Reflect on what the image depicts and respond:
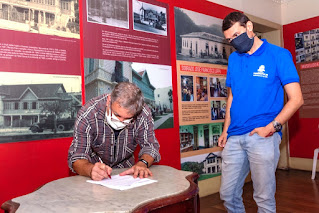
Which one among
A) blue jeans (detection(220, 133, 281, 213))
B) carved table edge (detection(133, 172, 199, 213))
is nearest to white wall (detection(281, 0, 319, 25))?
blue jeans (detection(220, 133, 281, 213))

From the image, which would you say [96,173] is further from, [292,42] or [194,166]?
[292,42]

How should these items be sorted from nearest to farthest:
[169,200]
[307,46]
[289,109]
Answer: [169,200] → [289,109] → [307,46]

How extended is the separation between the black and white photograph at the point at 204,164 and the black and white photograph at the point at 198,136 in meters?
0.12

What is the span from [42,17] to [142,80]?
124 centimetres

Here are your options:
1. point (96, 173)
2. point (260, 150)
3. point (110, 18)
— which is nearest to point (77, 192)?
point (96, 173)

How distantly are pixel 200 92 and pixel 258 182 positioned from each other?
2188mm

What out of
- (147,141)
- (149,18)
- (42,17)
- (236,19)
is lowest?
(147,141)

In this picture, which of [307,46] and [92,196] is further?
[307,46]

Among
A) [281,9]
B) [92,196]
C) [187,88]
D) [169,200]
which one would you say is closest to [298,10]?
[281,9]

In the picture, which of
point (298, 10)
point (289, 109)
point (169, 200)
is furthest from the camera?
point (298, 10)

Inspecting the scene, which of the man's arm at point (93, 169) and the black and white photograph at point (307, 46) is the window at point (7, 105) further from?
the black and white photograph at point (307, 46)

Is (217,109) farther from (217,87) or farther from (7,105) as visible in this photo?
(7,105)

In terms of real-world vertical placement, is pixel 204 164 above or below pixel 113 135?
below

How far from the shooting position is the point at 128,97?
5.92ft
